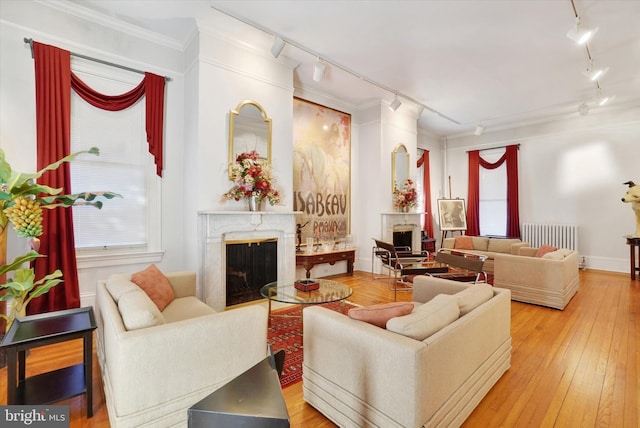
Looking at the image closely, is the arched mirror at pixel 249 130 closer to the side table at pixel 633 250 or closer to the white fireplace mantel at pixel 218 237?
the white fireplace mantel at pixel 218 237

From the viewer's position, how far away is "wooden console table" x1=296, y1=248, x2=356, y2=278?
5227mm

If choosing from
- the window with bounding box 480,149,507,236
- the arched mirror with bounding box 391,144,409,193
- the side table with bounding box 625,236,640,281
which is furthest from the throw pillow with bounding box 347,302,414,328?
the window with bounding box 480,149,507,236

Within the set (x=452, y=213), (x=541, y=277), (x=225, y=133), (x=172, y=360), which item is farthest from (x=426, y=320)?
(x=452, y=213)

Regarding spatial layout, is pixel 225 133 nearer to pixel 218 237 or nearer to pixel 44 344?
pixel 218 237

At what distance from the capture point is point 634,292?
16.2 ft

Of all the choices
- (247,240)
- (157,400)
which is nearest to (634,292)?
(247,240)

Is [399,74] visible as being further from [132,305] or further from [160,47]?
[132,305]

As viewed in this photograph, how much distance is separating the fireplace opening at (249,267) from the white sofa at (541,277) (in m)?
3.57

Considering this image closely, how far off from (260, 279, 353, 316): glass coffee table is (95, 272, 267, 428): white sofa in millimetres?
871

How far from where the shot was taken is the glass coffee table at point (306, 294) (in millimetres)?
2967

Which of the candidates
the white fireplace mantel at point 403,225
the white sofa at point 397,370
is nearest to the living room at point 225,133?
the white fireplace mantel at point 403,225

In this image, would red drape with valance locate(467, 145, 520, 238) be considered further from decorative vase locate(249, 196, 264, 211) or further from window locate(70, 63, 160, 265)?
window locate(70, 63, 160, 265)

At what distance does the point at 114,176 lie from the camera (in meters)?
3.78

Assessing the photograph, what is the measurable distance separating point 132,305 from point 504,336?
2.89m
